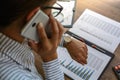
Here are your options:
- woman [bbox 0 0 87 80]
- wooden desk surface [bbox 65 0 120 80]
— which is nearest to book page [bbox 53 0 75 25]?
wooden desk surface [bbox 65 0 120 80]

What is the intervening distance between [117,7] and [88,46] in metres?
0.35

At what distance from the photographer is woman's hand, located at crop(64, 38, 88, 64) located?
99 centimetres

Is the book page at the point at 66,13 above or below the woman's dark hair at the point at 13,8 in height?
below

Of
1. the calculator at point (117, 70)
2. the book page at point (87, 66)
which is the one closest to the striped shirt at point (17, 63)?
the book page at point (87, 66)

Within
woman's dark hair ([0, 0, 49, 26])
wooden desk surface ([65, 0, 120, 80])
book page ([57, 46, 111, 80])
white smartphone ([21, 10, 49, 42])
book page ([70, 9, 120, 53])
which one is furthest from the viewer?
wooden desk surface ([65, 0, 120, 80])

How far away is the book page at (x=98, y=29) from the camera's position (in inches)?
41.6

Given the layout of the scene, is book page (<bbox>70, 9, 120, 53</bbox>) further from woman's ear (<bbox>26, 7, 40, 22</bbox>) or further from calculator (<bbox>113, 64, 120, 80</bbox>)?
woman's ear (<bbox>26, 7, 40, 22</bbox>)

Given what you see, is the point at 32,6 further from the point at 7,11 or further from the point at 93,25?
the point at 93,25

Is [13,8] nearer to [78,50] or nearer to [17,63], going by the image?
[17,63]

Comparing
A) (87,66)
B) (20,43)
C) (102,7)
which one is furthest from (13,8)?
(102,7)

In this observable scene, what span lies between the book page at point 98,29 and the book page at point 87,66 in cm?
7

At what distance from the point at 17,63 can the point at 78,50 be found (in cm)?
38

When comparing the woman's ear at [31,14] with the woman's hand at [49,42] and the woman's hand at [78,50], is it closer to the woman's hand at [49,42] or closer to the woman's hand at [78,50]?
the woman's hand at [49,42]

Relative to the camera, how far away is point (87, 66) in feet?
3.15
